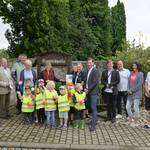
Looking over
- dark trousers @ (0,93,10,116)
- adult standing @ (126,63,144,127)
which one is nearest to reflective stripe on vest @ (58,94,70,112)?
adult standing @ (126,63,144,127)

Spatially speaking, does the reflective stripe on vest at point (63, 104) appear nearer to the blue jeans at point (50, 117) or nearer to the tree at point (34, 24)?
the blue jeans at point (50, 117)

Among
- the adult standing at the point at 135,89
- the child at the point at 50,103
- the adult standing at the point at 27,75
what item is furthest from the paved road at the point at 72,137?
the adult standing at the point at 27,75

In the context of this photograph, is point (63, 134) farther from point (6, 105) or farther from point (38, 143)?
point (6, 105)

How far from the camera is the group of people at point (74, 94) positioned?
10.7m

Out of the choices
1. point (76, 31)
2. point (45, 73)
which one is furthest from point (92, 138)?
point (76, 31)

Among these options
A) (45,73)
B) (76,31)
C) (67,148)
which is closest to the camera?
(67,148)

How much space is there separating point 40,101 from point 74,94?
968mm

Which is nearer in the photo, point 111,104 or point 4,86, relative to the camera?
point 111,104

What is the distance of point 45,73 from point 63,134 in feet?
Result: 7.61

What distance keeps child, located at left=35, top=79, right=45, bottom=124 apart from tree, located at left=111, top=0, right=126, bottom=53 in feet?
119

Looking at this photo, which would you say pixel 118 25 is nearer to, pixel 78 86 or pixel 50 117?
pixel 78 86

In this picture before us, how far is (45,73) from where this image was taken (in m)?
11.5

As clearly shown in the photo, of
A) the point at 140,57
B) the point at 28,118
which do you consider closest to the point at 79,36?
the point at 140,57

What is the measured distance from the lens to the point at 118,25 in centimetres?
5031
